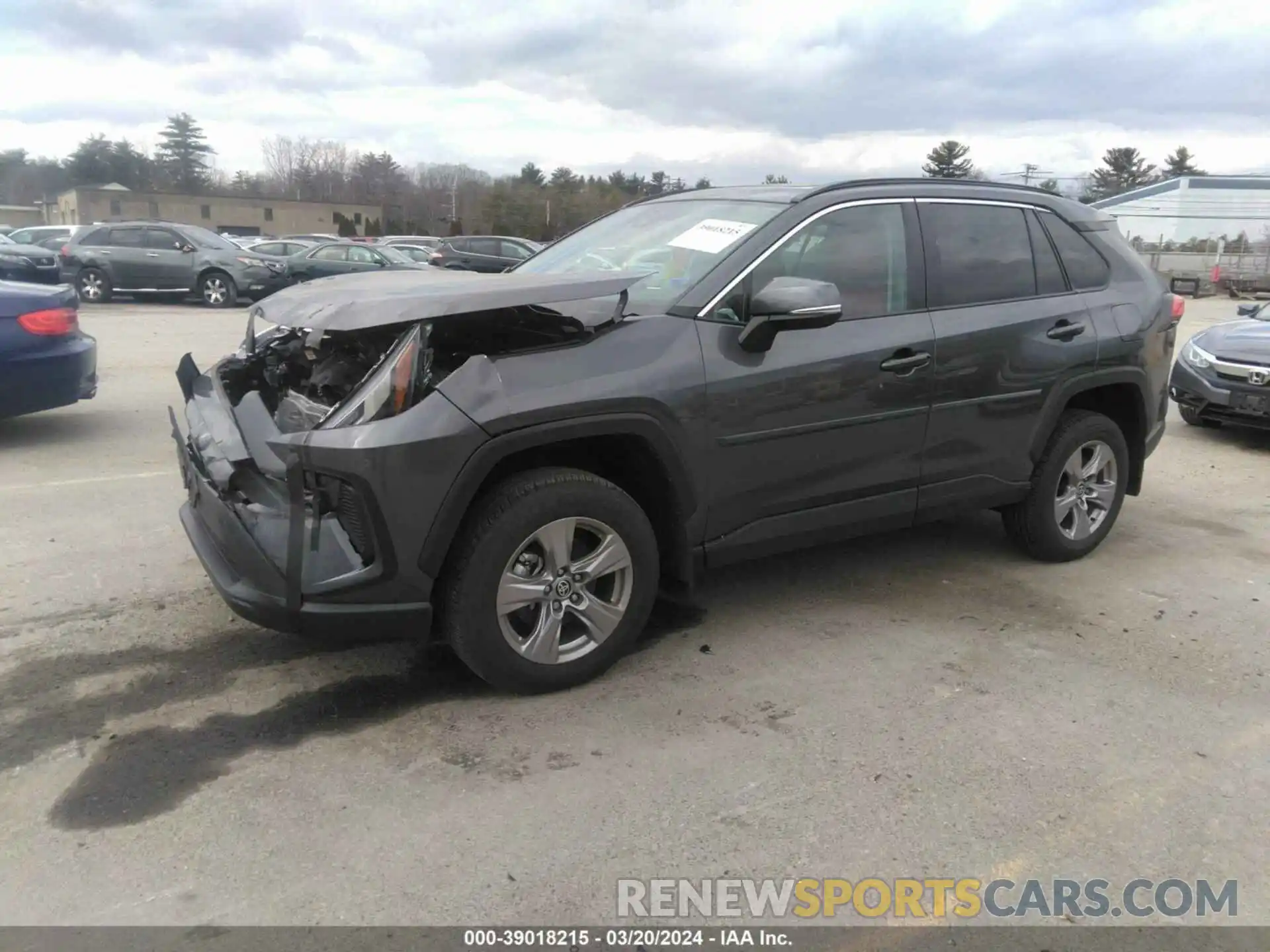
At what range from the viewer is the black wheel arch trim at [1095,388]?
471cm

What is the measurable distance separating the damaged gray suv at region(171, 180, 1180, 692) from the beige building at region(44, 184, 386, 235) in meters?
78.9

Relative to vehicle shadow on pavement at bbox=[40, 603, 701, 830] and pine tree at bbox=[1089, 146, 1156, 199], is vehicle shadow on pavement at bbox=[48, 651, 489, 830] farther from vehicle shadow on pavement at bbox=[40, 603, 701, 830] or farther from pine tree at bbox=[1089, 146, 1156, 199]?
pine tree at bbox=[1089, 146, 1156, 199]

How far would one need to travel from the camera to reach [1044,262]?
4.79 m

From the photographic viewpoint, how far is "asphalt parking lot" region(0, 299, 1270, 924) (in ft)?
8.66

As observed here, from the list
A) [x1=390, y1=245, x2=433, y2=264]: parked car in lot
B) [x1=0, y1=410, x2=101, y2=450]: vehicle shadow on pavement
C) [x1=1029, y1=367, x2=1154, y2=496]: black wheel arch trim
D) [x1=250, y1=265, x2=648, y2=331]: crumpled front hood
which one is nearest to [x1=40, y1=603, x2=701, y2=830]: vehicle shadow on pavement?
[x1=250, y1=265, x2=648, y2=331]: crumpled front hood

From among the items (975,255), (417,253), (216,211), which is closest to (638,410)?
(975,255)

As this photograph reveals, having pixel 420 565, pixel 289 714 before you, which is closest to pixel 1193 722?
pixel 420 565

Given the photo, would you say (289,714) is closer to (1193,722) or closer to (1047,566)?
(1193,722)

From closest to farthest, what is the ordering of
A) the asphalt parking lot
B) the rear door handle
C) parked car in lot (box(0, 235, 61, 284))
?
the asphalt parking lot
the rear door handle
parked car in lot (box(0, 235, 61, 284))

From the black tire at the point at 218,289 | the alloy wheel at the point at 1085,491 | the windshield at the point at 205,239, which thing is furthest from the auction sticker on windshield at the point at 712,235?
the windshield at the point at 205,239

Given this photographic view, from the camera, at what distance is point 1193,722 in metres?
3.52

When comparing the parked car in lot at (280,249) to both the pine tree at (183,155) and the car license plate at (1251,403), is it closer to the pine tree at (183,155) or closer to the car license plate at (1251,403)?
the car license plate at (1251,403)

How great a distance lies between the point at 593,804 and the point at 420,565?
933mm

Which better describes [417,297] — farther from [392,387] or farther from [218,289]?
[218,289]
